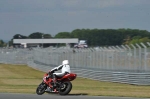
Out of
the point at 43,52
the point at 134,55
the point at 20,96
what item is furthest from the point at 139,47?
the point at 43,52

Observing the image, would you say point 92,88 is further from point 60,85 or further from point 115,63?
point 115,63

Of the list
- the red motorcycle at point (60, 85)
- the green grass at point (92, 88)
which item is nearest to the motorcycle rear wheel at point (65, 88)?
the red motorcycle at point (60, 85)

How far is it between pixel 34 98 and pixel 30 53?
61.6 meters

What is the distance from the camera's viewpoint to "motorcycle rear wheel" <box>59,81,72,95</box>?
21.6 m

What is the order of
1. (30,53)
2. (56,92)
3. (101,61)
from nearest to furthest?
(56,92) < (101,61) < (30,53)

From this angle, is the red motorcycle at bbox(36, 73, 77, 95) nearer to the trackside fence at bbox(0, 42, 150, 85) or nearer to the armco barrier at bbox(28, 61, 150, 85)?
the trackside fence at bbox(0, 42, 150, 85)

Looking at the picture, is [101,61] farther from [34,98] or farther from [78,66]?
[34,98]

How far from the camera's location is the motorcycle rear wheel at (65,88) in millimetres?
21578

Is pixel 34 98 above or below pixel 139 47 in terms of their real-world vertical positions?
below

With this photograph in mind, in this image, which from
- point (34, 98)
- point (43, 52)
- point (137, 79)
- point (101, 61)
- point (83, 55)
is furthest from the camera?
point (43, 52)

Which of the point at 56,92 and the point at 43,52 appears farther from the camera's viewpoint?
the point at 43,52

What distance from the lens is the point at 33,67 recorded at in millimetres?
63875

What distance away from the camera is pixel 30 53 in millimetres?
82062

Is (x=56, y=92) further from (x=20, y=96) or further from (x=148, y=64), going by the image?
(x=148, y=64)
